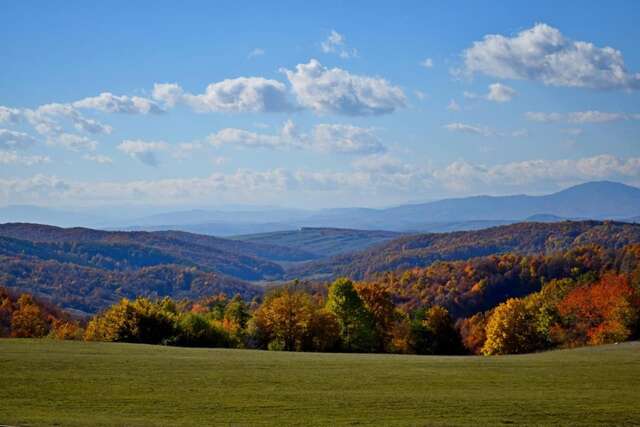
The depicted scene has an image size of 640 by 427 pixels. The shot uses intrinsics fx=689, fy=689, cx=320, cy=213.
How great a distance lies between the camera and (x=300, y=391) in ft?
97.5

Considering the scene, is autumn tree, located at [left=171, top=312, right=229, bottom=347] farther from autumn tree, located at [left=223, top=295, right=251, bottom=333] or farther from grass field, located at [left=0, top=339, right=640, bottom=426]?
grass field, located at [left=0, top=339, right=640, bottom=426]

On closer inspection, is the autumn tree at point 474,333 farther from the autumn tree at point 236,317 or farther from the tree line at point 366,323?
the autumn tree at point 236,317

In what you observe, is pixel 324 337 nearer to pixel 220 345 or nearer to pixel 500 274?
pixel 220 345

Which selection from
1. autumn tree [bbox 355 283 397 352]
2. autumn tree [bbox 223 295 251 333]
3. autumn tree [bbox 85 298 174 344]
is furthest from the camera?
autumn tree [bbox 355 283 397 352]

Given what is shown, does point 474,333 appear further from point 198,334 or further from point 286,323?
point 198,334

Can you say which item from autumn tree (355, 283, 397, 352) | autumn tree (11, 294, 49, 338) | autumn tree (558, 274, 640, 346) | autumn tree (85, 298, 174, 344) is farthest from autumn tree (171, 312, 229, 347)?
autumn tree (558, 274, 640, 346)

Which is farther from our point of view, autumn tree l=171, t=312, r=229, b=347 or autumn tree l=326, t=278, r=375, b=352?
autumn tree l=326, t=278, r=375, b=352

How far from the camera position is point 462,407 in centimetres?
2641

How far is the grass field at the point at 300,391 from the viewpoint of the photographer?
2394 centimetres

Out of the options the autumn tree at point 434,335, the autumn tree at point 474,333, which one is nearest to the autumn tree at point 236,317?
the autumn tree at point 434,335

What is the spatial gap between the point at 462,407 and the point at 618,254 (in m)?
149

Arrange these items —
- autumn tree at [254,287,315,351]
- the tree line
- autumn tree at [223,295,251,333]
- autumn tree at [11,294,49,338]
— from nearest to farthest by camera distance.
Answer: the tree line
autumn tree at [254,287,315,351]
autumn tree at [223,295,251,333]
autumn tree at [11,294,49,338]

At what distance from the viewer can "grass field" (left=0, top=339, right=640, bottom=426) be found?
942 inches

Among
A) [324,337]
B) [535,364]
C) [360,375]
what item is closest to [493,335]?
[324,337]
